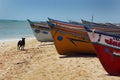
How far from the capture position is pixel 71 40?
13352mm

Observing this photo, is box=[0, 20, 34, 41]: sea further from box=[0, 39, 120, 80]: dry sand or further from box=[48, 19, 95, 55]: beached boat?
box=[0, 39, 120, 80]: dry sand

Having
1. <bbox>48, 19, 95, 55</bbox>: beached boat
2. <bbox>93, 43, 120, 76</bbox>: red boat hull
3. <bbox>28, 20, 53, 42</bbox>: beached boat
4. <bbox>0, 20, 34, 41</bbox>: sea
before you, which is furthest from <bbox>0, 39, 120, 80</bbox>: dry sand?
<bbox>0, 20, 34, 41</bbox>: sea

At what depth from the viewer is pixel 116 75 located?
30.9 ft

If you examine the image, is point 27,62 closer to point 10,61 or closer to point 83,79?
point 10,61

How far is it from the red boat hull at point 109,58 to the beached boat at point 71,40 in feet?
11.8

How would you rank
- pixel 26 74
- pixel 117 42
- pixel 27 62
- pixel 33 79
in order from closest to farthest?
pixel 117 42 → pixel 33 79 → pixel 26 74 → pixel 27 62

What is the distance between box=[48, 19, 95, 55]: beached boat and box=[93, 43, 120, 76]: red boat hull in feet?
11.8

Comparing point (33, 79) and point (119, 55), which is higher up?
point (119, 55)

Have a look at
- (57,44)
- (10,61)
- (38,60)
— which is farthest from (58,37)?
(10,61)

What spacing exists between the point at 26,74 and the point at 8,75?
64 centimetres

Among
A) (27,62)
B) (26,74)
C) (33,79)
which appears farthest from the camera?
(27,62)

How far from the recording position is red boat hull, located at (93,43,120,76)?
923 cm

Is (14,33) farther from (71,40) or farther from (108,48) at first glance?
(108,48)

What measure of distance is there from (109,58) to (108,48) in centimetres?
34
